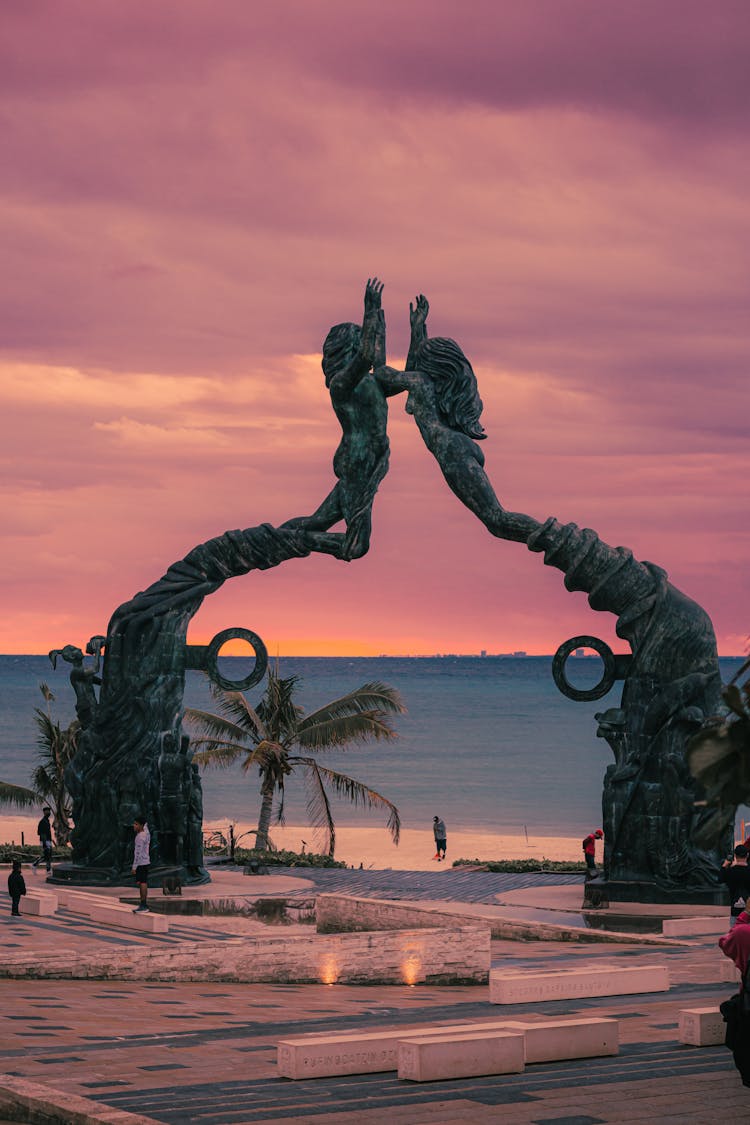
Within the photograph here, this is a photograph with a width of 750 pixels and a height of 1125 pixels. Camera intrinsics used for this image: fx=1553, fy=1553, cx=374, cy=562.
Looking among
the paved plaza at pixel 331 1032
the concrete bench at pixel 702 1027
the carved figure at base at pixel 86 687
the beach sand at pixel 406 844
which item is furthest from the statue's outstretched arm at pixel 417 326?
the beach sand at pixel 406 844

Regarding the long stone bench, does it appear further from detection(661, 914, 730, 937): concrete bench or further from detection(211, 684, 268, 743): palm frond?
detection(211, 684, 268, 743): palm frond

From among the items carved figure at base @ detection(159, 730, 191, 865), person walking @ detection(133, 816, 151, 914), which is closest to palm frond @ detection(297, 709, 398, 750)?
carved figure at base @ detection(159, 730, 191, 865)

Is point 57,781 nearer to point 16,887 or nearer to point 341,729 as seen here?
point 341,729

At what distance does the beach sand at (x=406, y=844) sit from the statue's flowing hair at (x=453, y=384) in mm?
23257

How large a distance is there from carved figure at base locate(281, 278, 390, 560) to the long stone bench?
56.6 feet

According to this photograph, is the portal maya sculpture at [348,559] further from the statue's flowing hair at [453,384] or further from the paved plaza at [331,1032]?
the paved plaza at [331,1032]

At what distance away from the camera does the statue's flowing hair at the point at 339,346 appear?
28.3 meters

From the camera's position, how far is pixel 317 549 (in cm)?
2883

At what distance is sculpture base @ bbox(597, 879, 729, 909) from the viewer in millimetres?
25266

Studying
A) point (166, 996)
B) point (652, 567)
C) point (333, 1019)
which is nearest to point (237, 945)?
point (166, 996)

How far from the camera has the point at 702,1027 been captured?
39.7 ft

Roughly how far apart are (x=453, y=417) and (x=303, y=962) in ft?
41.0

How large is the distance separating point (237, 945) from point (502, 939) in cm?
492

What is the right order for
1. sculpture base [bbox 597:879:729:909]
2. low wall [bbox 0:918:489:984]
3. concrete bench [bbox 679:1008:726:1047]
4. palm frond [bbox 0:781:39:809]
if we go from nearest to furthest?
1. concrete bench [bbox 679:1008:726:1047]
2. low wall [bbox 0:918:489:984]
3. sculpture base [bbox 597:879:729:909]
4. palm frond [bbox 0:781:39:809]
